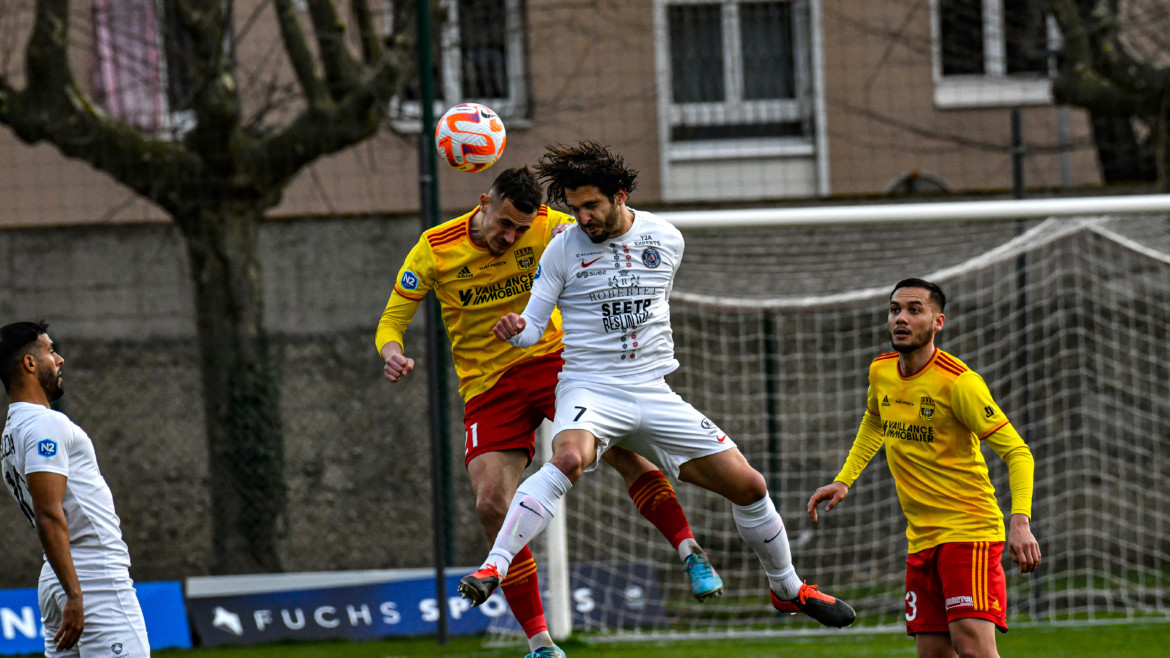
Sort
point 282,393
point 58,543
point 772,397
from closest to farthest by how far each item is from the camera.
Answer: point 58,543, point 282,393, point 772,397

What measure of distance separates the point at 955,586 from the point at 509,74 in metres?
7.23

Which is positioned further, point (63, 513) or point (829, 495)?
point (829, 495)

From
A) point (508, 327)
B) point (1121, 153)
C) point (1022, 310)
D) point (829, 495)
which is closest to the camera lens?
point (508, 327)

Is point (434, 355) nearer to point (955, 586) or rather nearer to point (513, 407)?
point (513, 407)

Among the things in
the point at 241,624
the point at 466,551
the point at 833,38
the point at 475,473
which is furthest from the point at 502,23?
the point at 475,473

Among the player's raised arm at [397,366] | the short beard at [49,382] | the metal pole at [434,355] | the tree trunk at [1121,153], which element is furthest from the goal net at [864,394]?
the short beard at [49,382]

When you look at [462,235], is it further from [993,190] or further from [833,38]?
[833,38]

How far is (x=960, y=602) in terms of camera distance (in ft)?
17.5

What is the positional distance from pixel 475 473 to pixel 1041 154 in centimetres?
907

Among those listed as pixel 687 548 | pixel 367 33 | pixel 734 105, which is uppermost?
pixel 367 33

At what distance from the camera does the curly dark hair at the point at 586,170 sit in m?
5.24

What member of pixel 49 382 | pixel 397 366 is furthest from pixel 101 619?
pixel 397 366

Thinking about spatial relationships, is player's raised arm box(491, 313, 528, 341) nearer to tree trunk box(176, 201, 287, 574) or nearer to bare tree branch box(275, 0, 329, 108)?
tree trunk box(176, 201, 287, 574)

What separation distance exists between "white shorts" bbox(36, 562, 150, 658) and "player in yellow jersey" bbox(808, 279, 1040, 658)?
9.41 ft
